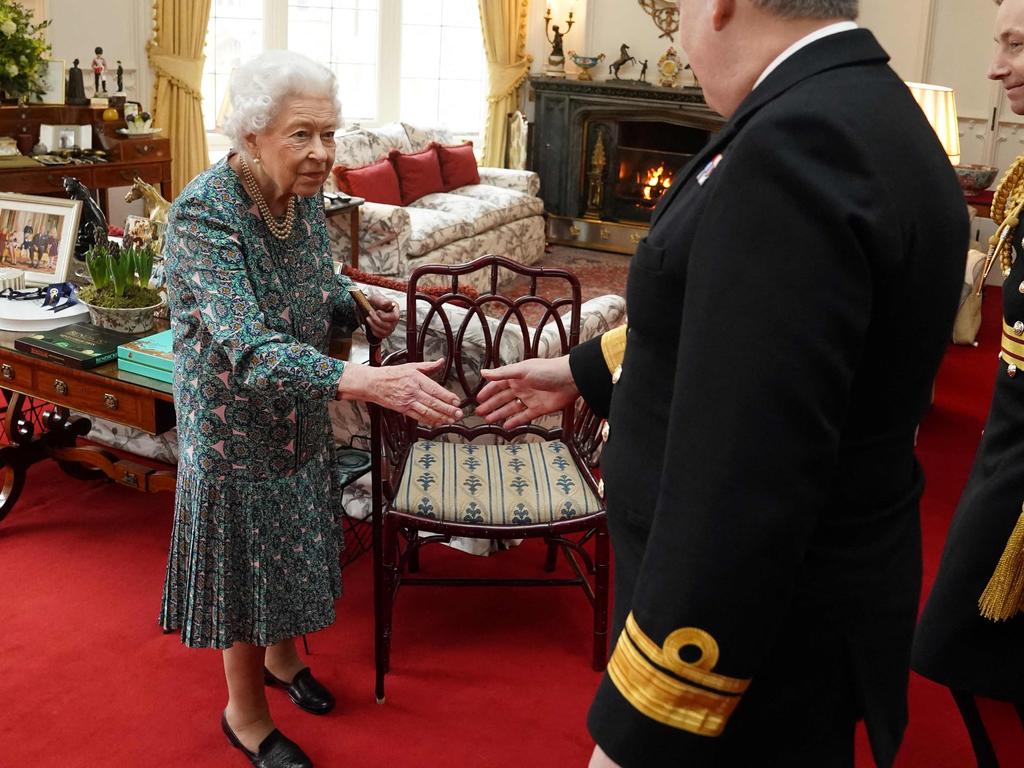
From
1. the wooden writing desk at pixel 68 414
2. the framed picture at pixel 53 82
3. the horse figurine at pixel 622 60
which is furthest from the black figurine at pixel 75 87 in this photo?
the horse figurine at pixel 622 60

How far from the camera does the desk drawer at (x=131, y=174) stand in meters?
5.93

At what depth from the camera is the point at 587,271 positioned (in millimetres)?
7699

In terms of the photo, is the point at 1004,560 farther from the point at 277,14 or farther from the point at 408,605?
the point at 277,14

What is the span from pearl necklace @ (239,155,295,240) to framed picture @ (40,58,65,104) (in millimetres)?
4343

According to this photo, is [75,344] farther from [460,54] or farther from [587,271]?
[460,54]

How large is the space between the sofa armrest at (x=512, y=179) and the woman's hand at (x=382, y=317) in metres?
5.16

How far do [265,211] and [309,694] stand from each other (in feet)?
3.89

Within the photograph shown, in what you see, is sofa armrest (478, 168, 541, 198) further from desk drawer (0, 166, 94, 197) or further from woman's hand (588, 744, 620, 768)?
woman's hand (588, 744, 620, 768)

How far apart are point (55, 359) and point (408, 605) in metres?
1.17

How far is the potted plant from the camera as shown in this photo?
307 centimetres

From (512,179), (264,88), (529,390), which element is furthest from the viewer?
(512,179)

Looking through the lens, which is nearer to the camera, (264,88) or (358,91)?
(264,88)

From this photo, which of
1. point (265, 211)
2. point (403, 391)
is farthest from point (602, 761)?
point (265, 211)

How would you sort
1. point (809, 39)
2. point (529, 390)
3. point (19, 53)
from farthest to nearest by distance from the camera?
point (19, 53) < point (529, 390) < point (809, 39)
